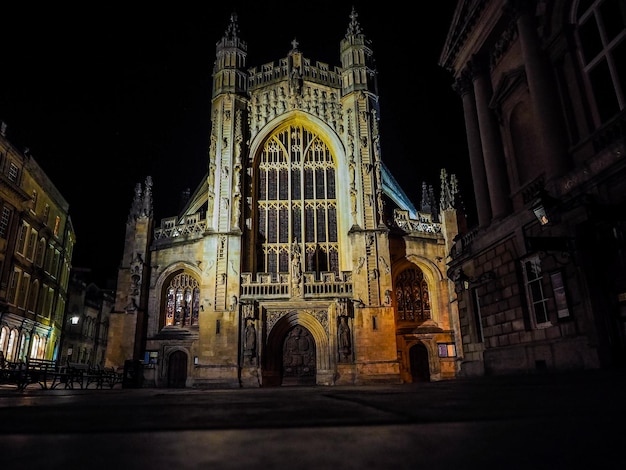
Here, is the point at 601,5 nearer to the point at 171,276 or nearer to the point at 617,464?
the point at 617,464

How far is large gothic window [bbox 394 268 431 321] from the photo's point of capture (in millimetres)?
24328

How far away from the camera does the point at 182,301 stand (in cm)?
2448

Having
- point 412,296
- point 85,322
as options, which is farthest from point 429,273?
point 85,322

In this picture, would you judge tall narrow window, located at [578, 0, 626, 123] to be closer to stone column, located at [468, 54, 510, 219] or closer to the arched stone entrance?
stone column, located at [468, 54, 510, 219]

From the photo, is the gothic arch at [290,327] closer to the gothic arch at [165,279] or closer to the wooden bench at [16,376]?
the gothic arch at [165,279]

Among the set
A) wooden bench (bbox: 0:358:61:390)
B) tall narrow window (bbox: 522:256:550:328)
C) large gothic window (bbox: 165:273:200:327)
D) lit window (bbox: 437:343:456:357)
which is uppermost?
large gothic window (bbox: 165:273:200:327)

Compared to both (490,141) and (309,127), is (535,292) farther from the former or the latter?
(309,127)

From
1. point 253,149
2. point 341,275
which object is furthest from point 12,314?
point 341,275

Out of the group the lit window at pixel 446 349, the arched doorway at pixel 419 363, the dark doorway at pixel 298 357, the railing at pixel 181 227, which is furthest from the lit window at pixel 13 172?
the lit window at pixel 446 349

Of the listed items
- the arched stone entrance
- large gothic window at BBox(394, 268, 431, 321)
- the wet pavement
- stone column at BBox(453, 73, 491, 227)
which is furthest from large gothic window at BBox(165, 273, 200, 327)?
the wet pavement

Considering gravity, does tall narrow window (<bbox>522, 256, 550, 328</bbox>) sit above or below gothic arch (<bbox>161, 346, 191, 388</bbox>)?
above

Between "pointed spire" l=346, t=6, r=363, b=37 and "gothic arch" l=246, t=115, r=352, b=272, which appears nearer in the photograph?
"gothic arch" l=246, t=115, r=352, b=272

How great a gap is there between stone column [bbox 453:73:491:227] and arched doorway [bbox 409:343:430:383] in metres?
12.1

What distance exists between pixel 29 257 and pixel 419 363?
25.2 meters
